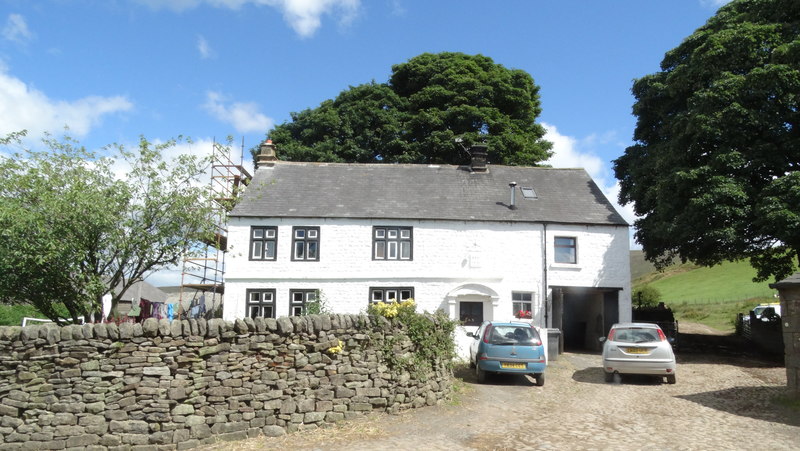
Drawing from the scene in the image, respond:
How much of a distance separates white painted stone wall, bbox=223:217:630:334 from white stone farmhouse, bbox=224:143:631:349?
0.13 feet

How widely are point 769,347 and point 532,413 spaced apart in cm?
1600

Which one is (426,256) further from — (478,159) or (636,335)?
(636,335)

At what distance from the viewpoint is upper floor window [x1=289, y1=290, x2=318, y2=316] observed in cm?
2206

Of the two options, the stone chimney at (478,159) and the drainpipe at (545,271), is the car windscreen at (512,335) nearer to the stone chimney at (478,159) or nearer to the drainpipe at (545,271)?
the drainpipe at (545,271)

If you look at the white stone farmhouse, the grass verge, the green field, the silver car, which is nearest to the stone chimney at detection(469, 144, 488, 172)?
the white stone farmhouse

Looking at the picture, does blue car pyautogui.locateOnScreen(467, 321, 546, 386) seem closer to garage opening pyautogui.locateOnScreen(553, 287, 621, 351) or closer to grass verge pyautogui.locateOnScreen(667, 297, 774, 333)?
garage opening pyautogui.locateOnScreen(553, 287, 621, 351)

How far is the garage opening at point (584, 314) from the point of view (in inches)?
899

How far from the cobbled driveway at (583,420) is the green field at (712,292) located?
20.5 metres

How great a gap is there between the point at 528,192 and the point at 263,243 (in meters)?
11.9

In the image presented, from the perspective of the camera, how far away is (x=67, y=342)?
9.05m

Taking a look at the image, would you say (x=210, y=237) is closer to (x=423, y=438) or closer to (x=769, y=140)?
(x=423, y=438)

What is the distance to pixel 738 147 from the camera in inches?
734

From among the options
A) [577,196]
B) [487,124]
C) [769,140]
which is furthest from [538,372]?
[487,124]

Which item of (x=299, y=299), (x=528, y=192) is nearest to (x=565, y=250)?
(x=528, y=192)
